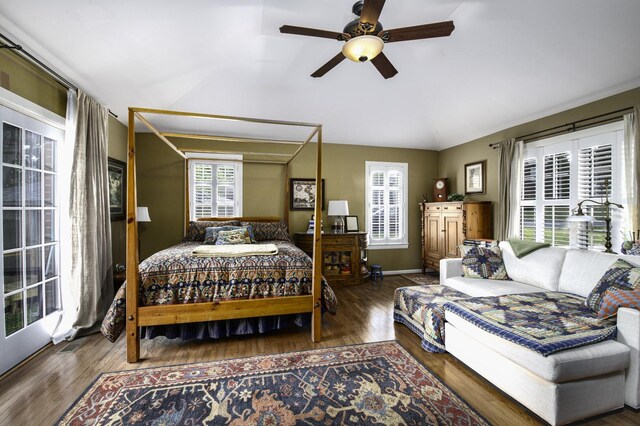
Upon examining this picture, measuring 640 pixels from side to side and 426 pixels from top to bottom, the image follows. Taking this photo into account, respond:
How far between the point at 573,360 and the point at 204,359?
8.51 ft

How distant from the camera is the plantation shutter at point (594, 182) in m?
3.19

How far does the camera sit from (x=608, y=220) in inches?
116

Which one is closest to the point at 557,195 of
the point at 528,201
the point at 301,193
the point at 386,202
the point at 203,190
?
the point at 528,201

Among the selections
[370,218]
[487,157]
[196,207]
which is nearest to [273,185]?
[196,207]

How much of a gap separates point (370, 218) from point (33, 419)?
478 cm

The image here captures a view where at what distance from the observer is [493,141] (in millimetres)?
4598

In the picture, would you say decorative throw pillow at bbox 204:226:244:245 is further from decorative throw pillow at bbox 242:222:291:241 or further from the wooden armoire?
the wooden armoire

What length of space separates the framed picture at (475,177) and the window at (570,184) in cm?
65

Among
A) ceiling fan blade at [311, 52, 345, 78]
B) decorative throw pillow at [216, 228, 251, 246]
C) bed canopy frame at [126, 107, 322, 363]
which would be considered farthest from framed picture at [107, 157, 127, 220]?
ceiling fan blade at [311, 52, 345, 78]

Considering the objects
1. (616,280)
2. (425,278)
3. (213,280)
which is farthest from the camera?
(425,278)

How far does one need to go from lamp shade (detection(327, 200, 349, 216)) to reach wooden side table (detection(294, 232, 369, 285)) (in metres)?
Result: 0.34

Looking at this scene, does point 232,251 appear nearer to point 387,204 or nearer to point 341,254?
point 341,254

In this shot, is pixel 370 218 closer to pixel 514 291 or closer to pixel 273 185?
pixel 273 185

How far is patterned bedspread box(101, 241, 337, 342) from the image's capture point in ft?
8.14
